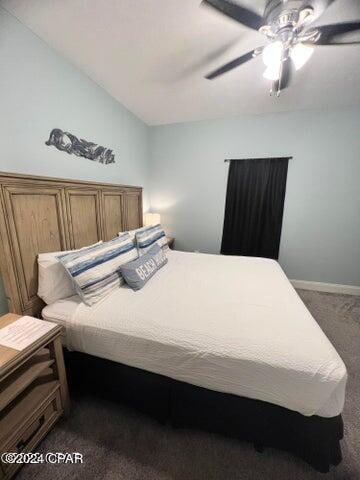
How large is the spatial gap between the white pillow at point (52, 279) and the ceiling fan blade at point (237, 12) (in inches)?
68.8

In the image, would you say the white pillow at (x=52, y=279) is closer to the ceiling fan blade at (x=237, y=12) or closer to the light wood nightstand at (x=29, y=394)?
the light wood nightstand at (x=29, y=394)

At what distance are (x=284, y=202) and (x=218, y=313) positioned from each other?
231 cm

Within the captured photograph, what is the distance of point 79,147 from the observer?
191cm

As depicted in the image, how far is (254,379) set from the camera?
978 millimetres

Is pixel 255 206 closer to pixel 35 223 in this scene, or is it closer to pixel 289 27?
pixel 289 27

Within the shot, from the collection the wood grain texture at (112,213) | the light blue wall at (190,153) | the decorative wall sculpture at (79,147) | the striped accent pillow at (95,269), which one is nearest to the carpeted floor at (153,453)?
the striped accent pillow at (95,269)

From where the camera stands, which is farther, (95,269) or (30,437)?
(95,269)

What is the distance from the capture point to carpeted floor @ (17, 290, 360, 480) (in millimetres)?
1014

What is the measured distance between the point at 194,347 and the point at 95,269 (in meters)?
0.89

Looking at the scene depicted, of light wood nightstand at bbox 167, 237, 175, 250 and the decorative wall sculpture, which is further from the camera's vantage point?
light wood nightstand at bbox 167, 237, 175, 250

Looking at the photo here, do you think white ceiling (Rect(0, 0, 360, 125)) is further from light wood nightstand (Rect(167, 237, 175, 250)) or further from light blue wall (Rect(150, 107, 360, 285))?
light wood nightstand (Rect(167, 237, 175, 250))

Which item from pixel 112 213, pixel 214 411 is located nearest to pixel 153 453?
pixel 214 411

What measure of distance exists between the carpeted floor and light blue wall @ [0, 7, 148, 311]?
0.93 m

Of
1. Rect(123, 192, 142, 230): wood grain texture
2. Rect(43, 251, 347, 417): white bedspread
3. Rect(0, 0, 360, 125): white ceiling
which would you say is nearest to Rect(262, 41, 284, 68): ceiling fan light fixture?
Rect(0, 0, 360, 125): white ceiling
